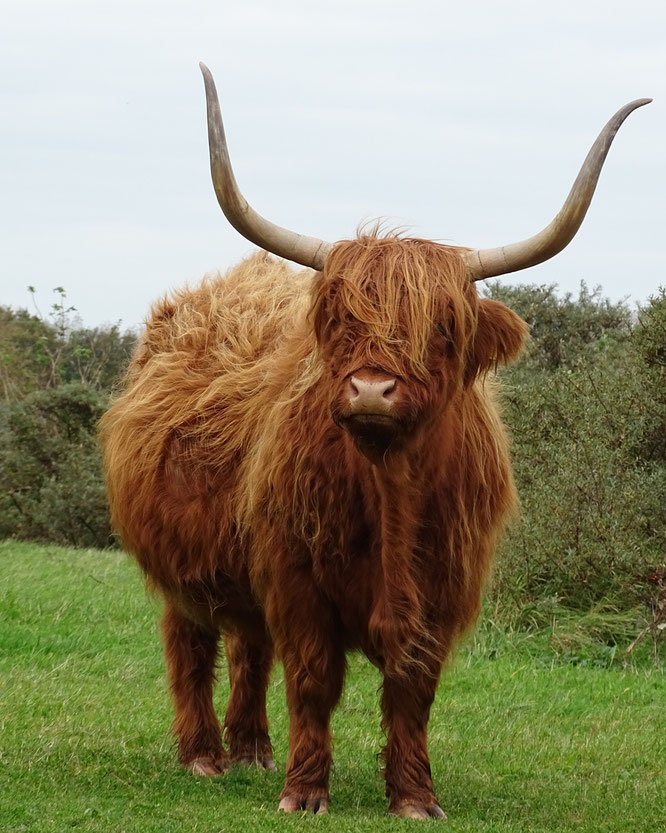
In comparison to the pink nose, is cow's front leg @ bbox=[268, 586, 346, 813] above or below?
below

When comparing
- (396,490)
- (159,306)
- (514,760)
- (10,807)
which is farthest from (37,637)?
(396,490)

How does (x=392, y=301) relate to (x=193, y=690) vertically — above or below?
above

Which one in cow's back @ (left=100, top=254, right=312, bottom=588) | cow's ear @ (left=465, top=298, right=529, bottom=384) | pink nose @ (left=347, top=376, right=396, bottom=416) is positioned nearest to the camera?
pink nose @ (left=347, top=376, right=396, bottom=416)

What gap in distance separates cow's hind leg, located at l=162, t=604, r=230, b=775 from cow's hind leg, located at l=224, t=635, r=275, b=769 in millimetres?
111

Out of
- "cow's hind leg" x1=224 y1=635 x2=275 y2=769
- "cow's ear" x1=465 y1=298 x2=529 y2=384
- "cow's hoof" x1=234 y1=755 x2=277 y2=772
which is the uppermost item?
"cow's ear" x1=465 y1=298 x2=529 y2=384

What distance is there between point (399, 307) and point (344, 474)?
736 mm

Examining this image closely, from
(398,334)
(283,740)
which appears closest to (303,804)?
(398,334)

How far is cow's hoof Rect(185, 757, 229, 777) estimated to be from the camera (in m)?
6.22

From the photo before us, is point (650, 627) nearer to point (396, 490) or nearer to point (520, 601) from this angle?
point (520, 601)

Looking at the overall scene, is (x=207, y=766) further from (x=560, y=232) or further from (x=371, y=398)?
(x=560, y=232)

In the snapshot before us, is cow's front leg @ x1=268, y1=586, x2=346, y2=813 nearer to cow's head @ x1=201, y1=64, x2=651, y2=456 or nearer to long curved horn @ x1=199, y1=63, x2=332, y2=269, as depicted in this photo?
cow's head @ x1=201, y1=64, x2=651, y2=456

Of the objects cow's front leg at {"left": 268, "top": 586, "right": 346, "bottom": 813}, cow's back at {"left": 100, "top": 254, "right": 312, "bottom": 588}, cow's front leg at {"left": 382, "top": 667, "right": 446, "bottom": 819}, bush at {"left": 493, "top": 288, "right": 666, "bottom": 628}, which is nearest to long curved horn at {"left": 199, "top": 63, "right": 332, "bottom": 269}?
cow's back at {"left": 100, "top": 254, "right": 312, "bottom": 588}

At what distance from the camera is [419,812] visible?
5.05 meters

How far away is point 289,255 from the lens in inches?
190
